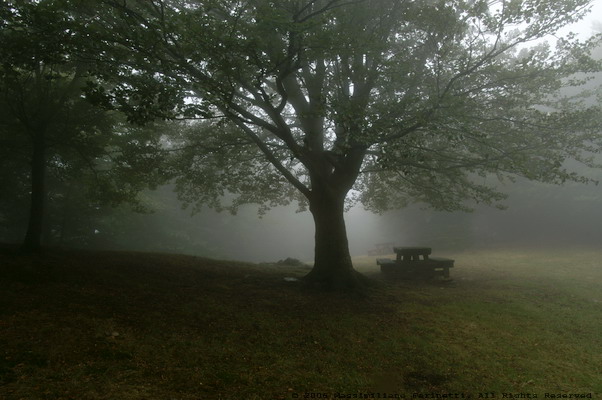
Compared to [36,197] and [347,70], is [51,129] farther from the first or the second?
[347,70]

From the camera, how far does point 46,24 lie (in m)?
6.84

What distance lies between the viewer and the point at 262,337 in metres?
6.66

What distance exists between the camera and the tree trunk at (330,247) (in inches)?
444

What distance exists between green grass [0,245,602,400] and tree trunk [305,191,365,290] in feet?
3.19

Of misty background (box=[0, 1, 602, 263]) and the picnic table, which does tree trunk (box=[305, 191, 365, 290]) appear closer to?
the picnic table

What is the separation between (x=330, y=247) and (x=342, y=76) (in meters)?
5.10

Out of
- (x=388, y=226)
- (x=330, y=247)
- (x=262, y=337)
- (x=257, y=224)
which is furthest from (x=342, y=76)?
(x=257, y=224)

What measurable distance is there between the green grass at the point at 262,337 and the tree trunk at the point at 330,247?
97cm

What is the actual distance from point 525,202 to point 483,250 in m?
8.79

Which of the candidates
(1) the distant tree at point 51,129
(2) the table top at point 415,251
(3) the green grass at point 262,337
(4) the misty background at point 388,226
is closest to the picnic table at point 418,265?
(2) the table top at point 415,251

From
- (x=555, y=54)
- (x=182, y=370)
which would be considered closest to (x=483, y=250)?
(x=555, y=54)

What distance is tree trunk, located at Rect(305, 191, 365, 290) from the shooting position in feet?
37.0


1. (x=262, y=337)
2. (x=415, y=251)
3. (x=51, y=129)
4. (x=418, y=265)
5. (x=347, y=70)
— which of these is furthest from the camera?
(x=415, y=251)

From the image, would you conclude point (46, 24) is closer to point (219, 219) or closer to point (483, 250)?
point (483, 250)
